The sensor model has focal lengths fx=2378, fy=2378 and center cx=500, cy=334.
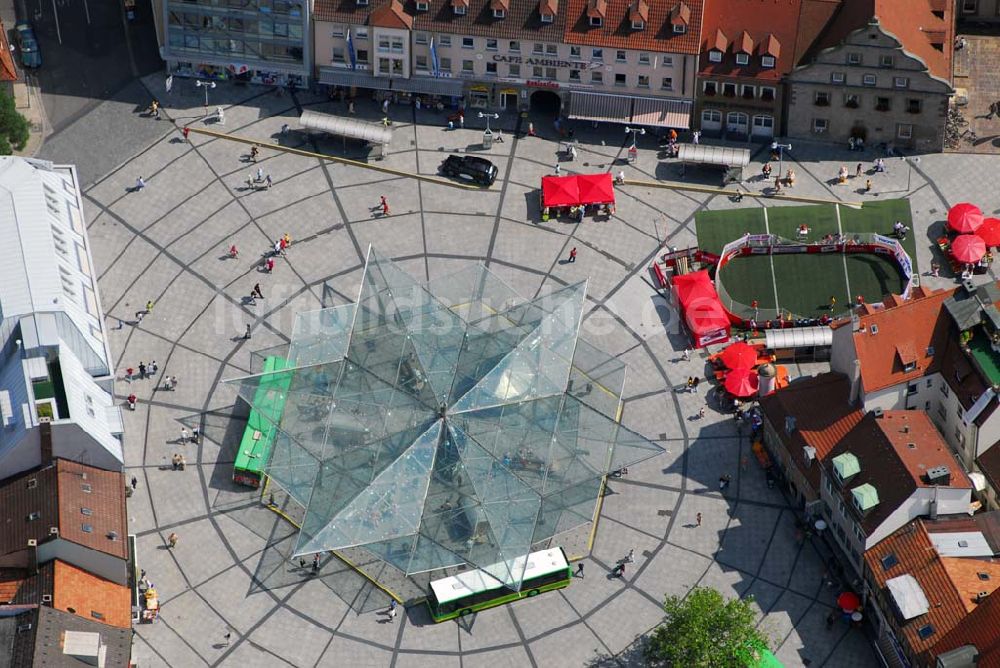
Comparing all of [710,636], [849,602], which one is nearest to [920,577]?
[849,602]

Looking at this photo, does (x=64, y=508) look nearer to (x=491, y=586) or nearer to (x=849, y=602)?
(x=491, y=586)

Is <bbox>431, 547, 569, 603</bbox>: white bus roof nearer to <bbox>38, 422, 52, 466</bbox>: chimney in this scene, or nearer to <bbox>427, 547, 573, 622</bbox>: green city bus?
<bbox>427, 547, 573, 622</bbox>: green city bus

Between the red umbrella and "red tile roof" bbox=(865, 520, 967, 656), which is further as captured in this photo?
the red umbrella

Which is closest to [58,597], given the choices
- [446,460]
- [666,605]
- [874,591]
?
[446,460]

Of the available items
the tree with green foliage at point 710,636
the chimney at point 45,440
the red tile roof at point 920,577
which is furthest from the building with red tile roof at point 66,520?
the red tile roof at point 920,577

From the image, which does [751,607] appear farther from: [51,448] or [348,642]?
[51,448]

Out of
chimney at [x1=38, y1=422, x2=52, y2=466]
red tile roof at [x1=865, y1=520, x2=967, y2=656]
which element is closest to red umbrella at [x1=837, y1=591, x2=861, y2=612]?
red tile roof at [x1=865, y1=520, x2=967, y2=656]
